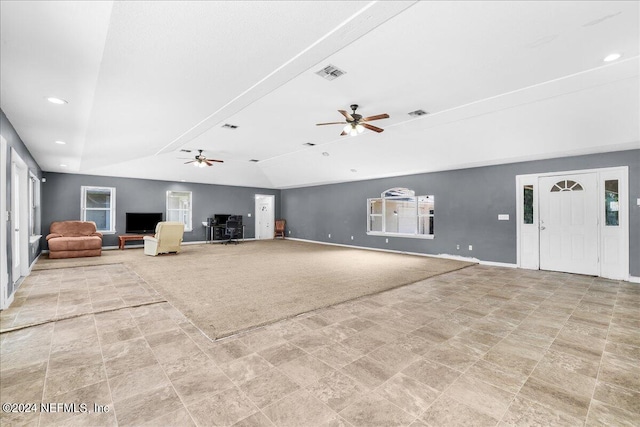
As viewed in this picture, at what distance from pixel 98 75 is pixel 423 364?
3634mm

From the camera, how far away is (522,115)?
4.68 m

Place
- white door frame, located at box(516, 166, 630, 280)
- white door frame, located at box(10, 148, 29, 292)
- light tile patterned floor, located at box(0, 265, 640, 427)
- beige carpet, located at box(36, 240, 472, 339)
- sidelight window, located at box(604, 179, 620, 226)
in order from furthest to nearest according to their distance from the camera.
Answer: sidelight window, located at box(604, 179, 620, 226) < white door frame, located at box(516, 166, 630, 280) < white door frame, located at box(10, 148, 29, 292) < beige carpet, located at box(36, 240, 472, 339) < light tile patterned floor, located at box(0, 265, 640, 427)

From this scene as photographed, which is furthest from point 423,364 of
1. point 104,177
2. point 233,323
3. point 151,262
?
point 104,177

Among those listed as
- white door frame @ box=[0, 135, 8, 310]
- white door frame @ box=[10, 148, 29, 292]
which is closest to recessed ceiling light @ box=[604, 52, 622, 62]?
white door frame @ box=[0, 135, 8, 310]

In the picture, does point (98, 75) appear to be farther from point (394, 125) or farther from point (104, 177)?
point (104, 177)

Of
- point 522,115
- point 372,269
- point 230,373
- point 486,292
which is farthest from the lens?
point 372,269

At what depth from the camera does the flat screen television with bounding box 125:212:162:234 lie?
31.1ft

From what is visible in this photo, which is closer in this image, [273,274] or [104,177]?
[273,274]

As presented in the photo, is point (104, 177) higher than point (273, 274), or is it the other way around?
point (104, 177)

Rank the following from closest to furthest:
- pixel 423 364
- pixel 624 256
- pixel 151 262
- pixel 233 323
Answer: pixel 423 364
pixel 233 323
pixel 624 256
pixel 151 262

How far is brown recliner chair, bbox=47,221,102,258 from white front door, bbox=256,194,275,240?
595 cm

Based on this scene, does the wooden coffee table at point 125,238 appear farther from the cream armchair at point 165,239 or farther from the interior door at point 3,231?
the interior door at point 3,231

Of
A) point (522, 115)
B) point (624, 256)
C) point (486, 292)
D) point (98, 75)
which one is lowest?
point (486, 292)

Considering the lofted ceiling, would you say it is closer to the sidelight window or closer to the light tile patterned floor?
the sidelight window
